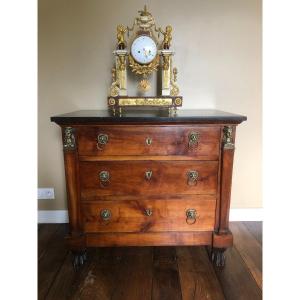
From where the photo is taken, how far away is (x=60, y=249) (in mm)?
1859

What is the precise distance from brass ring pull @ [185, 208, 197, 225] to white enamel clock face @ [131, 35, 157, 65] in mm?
943

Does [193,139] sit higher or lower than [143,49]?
lower

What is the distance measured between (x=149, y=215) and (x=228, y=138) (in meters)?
0.60

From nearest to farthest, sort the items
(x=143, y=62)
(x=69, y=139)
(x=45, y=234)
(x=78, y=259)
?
(x=69, y=139) → (x=78, y=259) → (x=143, y=62) → (x=45, y=234)

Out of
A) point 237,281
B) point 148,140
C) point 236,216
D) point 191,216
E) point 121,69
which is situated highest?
point 121,69

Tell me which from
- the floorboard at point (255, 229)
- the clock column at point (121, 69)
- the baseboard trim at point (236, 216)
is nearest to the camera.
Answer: the clock column at point (121, 69)

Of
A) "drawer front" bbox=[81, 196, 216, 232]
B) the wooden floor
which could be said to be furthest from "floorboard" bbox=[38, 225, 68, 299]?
"drawer front" bbox=[81, 196, 216, 232]

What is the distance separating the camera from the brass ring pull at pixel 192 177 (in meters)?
1.54

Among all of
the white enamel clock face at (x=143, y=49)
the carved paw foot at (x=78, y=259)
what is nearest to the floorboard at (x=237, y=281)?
the carved paw foot at (x=78, y=259)

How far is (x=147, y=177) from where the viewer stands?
155cm

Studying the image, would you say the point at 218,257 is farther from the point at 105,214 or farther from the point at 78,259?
the point at 78,259

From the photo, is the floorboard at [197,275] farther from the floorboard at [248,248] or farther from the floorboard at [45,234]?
the floorboard at [45,234]

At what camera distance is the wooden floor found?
1412 mm

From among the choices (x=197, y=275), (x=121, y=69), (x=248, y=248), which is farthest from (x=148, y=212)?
(x=121, y=69)
